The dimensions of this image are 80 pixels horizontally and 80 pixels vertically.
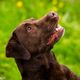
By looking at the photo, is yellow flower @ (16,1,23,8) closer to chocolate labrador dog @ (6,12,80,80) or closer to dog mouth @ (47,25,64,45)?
chocolate labrador dog @ (6,12,80,80)

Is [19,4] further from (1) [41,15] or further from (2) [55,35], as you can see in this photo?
(2) [55,35]

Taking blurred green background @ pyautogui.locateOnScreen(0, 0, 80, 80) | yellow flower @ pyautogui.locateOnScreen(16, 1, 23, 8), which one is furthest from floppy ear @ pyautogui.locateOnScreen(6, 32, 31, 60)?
yellow flower @ pyautogui.locateOnScreen(16, 1, 23, 8)

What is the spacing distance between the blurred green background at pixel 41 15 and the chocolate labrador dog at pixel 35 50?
1717 millimetres

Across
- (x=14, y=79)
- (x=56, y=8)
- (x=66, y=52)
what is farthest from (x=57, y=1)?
(x=14, y=79)

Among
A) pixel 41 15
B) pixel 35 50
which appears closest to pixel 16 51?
pixel 35 50

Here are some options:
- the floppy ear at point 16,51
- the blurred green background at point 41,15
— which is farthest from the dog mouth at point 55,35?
the blurred green background at point 41,15

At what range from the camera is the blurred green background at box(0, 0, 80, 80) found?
11711mm

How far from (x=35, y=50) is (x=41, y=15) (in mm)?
4493

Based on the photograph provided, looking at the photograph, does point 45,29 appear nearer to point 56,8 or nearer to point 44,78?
point 44,78

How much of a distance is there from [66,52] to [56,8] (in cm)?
197

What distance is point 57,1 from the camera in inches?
587

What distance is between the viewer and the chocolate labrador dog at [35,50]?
9164mm

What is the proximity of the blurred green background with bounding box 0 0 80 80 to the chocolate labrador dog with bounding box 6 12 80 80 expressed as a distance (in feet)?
5.63

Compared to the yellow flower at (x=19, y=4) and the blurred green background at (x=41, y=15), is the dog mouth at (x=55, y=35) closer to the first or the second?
the blurred green background at (x=41, y=15)
